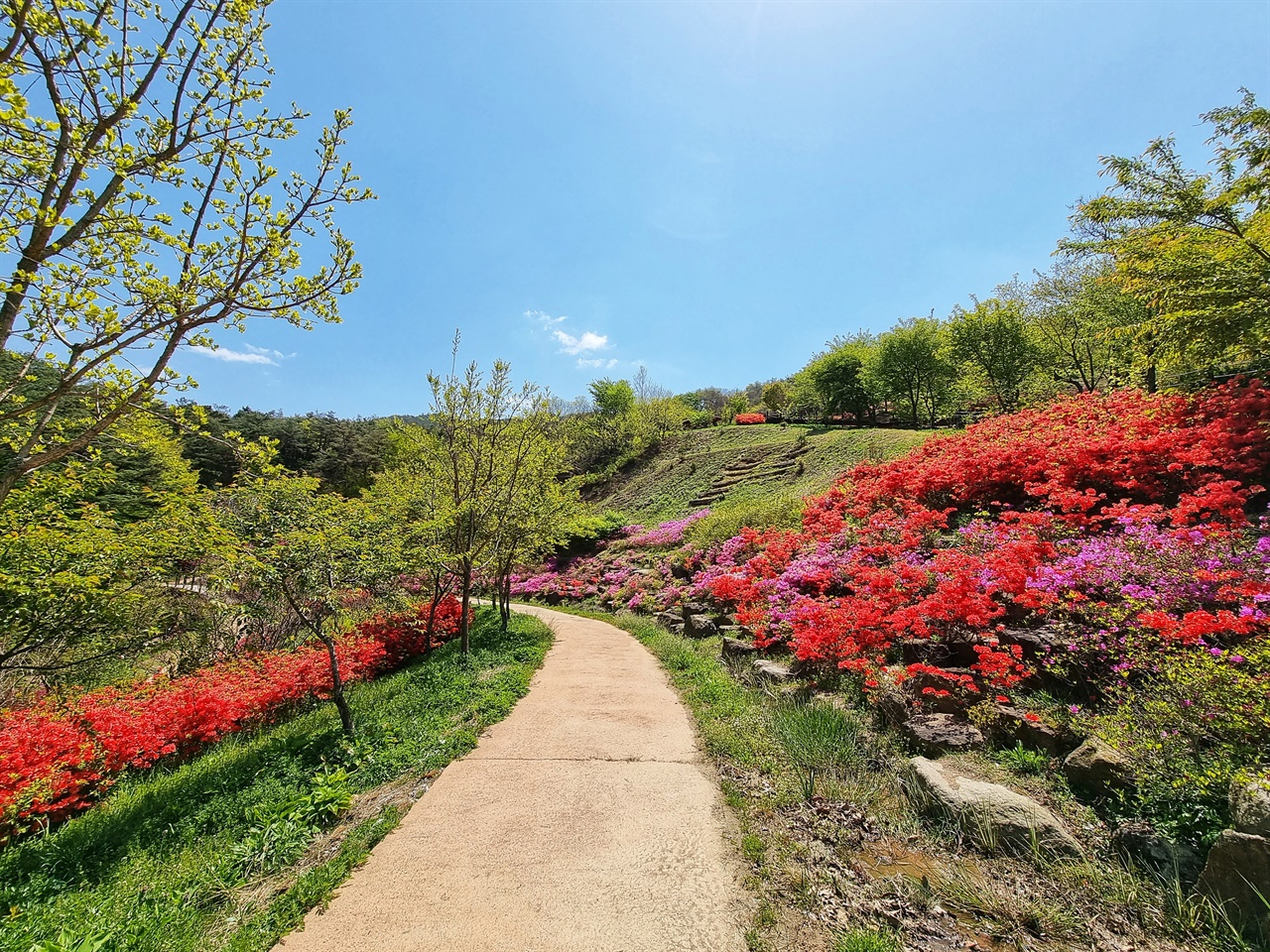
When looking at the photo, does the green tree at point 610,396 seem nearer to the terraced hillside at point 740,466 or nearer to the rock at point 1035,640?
the terraced hillside at point 740,466

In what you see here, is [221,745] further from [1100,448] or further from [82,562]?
[1100,448]

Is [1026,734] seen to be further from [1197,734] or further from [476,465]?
[476,465]

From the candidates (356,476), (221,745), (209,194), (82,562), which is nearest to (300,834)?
(221,745)

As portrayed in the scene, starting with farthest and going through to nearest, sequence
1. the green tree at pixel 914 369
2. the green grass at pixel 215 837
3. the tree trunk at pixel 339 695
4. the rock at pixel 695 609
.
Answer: the green tree at pixel 914 369 < the rock at pixel 695 609 < the tree trunk at pixel 339 695 < the green grass at pixel 215 837

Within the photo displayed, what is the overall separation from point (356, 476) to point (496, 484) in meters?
38.1

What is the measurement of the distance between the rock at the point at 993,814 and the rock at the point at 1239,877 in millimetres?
539

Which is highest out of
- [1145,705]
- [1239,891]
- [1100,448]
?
[1100,448]

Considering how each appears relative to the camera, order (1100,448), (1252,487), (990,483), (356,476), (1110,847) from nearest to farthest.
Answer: (1110,847) → (1252,487) → (1100,448) → (990,483) → (356,476)

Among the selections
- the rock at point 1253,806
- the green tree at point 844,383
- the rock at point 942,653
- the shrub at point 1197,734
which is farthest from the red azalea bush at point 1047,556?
the green tree at point 844,383

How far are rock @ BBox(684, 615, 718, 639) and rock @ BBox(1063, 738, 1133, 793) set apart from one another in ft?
18.3

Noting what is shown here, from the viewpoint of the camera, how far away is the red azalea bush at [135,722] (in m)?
3.93

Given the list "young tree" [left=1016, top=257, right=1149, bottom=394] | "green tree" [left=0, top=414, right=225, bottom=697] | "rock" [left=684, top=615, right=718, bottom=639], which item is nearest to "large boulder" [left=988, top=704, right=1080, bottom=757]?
"rock" [left=684, top=615, right=718, bottom=639]

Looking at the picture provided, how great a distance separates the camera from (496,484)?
8922mm

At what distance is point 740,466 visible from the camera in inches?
856
